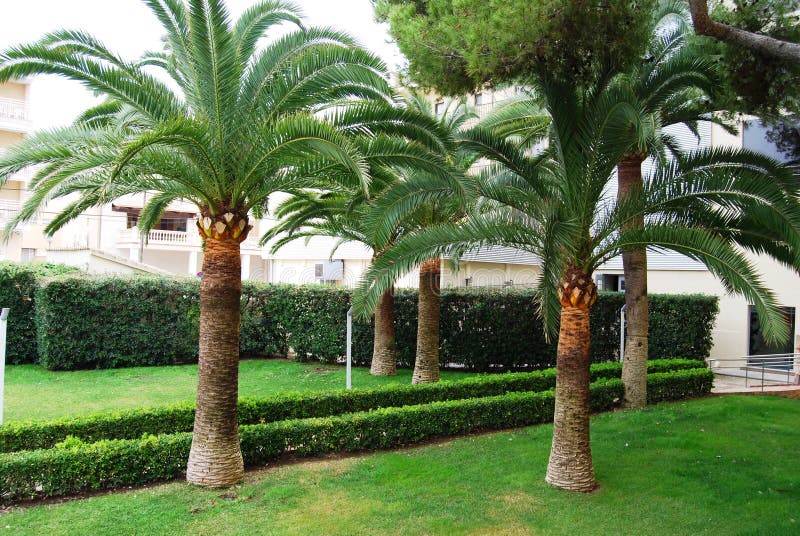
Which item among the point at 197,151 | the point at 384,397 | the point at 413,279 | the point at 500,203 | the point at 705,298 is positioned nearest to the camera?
the point at 197,151

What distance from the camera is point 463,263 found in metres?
25.1

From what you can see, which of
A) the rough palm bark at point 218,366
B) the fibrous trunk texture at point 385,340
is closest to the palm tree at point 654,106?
the fibrous trunk texture at point 385,340

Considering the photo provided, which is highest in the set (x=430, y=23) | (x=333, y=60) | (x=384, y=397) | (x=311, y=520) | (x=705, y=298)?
(x=430, y=23)

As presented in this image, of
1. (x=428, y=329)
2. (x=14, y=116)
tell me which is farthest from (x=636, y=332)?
(x=14, y=116)

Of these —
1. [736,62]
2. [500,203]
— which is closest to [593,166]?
[500,203]

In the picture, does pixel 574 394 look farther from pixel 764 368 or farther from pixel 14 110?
pixel 14 110

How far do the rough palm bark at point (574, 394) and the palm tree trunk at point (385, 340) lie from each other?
817 centimetres

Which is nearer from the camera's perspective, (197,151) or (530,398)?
(197,151)

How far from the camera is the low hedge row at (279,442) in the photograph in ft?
23.1

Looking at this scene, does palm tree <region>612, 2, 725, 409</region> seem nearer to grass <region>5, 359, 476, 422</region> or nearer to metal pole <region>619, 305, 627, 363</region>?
metal pole <region>619, 305, 627, 363</region>

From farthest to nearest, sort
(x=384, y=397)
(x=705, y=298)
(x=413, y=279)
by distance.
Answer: (x=413, y=279) < (x=705, y=298) < (x=384, y=397)

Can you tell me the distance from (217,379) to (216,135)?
9.67 ft

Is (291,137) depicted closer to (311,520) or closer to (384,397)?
(311,520)

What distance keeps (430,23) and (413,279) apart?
1564 cm
